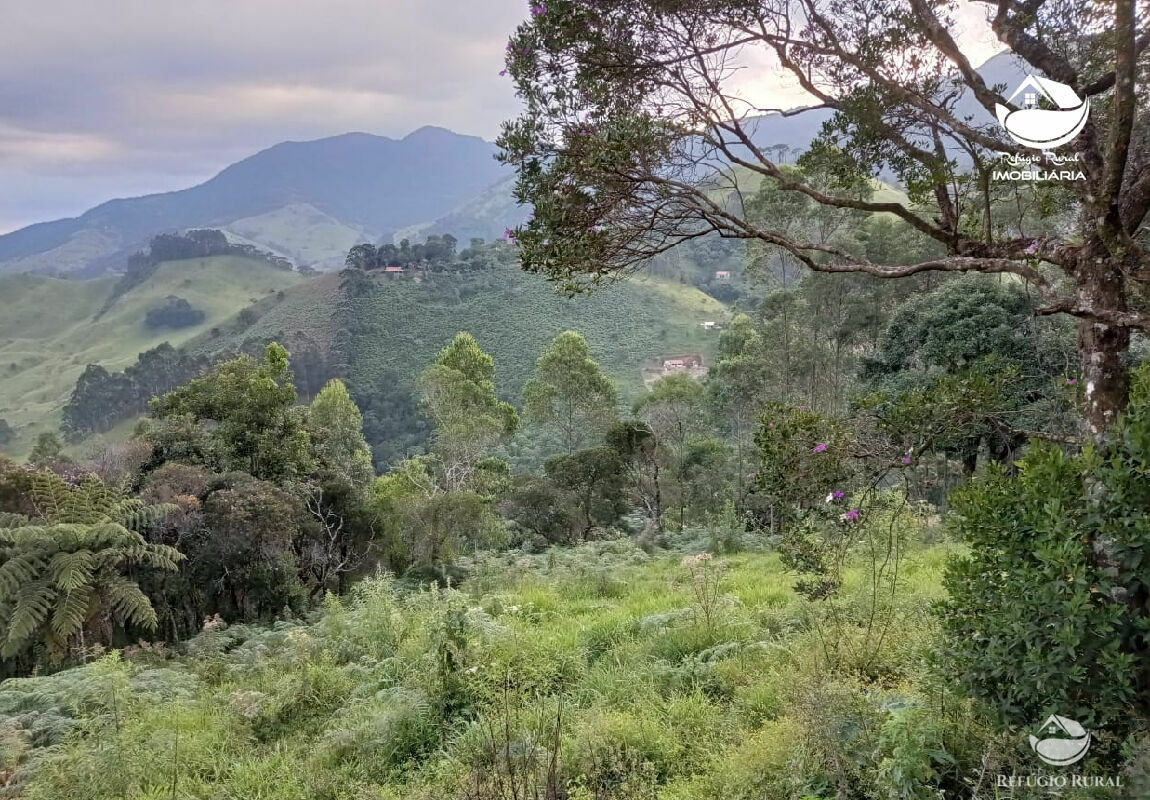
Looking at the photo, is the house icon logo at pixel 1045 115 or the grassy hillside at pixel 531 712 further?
the grassy hillside at pixel 531 712

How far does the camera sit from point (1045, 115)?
128 inches

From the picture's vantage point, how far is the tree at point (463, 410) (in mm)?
21172

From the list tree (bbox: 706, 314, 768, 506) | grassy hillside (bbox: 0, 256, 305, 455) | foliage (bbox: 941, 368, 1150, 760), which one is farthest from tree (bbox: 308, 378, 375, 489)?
grassy hillside (bbox: 0, 256, 305, 455)

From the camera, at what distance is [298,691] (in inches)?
209

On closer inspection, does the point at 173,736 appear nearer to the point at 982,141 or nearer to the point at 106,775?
the point at 106,775

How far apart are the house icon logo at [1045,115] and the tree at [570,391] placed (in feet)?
68.6

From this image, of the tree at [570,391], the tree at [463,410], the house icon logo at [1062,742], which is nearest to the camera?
the house icon logo at [1062,742]

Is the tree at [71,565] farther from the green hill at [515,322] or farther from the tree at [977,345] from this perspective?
the green hill at [515,322]

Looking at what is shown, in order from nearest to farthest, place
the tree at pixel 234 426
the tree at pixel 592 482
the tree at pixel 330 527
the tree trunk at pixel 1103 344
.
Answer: the tree trunk at pixel 1103 344 → the tree at pixel 330 527 → the tree at pixel 234 426 → the tree at pixel 592 482

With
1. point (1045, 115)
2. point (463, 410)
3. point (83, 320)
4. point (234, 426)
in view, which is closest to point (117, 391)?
point (463, 410)

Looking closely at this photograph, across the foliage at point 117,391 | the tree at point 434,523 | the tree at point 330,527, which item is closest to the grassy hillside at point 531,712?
the tree at point 330,527

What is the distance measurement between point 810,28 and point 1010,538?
3.15m

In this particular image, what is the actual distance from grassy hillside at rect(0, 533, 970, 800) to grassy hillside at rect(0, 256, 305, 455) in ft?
238

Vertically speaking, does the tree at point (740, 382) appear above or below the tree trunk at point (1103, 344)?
below
